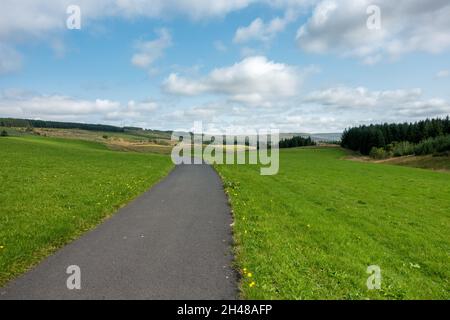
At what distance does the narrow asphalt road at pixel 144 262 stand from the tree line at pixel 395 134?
4662 inches

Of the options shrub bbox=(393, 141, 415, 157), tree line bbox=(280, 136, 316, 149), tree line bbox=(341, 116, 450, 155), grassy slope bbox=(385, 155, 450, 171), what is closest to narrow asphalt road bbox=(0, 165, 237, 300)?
grassy slope bbox=(385, 155, 450, 171)

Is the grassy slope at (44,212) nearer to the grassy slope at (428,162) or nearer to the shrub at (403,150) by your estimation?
the grassy slope at (428,162)

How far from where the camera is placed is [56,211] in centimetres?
1316

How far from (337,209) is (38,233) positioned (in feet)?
44.0

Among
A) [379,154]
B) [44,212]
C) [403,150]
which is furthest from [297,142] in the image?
[44,212]

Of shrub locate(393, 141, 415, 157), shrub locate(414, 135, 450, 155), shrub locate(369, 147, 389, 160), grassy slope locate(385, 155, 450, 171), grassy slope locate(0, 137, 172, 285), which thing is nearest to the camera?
grassy slope locate(0, 137, 172, 285)

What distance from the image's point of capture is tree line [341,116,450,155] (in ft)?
377

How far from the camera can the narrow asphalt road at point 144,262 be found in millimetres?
6508

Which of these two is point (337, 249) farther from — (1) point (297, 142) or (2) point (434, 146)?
(1) point (297, 142)

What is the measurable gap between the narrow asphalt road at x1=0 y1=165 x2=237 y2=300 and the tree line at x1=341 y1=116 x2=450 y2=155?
118412 mm

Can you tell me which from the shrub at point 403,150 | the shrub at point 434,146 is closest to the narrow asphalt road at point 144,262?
the shrub at point 434,146

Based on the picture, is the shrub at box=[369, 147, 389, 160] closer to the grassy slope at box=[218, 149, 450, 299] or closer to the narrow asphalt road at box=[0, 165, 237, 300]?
the grassy slope at box=[218, 149, 450, 299]

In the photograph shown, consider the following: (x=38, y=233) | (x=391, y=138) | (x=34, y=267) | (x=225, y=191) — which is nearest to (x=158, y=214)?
(x=38, y=233)

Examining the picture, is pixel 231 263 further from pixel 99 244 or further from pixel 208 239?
pixel 99 244
